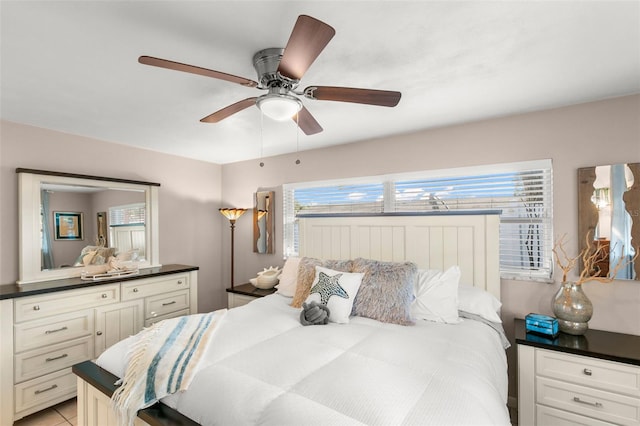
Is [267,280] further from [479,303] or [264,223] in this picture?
[479,303]

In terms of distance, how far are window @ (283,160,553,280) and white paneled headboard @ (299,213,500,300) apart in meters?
0.19

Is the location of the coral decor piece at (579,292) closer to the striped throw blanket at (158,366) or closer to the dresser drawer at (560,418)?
the dresser drawer at (560,418)

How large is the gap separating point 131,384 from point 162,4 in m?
1.69

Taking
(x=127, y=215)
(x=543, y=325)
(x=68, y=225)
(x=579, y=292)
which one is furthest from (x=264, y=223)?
(x=579, y=292)

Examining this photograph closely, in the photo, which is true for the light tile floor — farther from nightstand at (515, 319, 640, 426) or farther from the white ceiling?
nightstand at (515, 319, 640, 426)

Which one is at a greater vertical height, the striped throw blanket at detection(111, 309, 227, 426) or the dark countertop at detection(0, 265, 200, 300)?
the dark countertop at detection(0, 265, 200, 300)

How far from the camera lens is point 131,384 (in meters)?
1.47

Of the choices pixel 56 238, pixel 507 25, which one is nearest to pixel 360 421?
pixel 507 25

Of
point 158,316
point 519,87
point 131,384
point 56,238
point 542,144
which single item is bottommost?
point 158,316

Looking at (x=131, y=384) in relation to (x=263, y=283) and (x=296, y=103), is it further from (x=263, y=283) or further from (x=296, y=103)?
(x=263, y=283)

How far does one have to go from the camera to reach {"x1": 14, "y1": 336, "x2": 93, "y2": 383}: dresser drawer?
2.46m

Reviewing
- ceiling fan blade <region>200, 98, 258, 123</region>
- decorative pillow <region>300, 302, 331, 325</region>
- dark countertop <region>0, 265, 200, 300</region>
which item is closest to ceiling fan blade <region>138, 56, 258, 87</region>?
ceiling fan blade <region>200, 98, 258, 123</region>

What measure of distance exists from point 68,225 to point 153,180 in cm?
101

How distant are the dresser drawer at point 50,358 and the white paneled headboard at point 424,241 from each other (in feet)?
7.50
